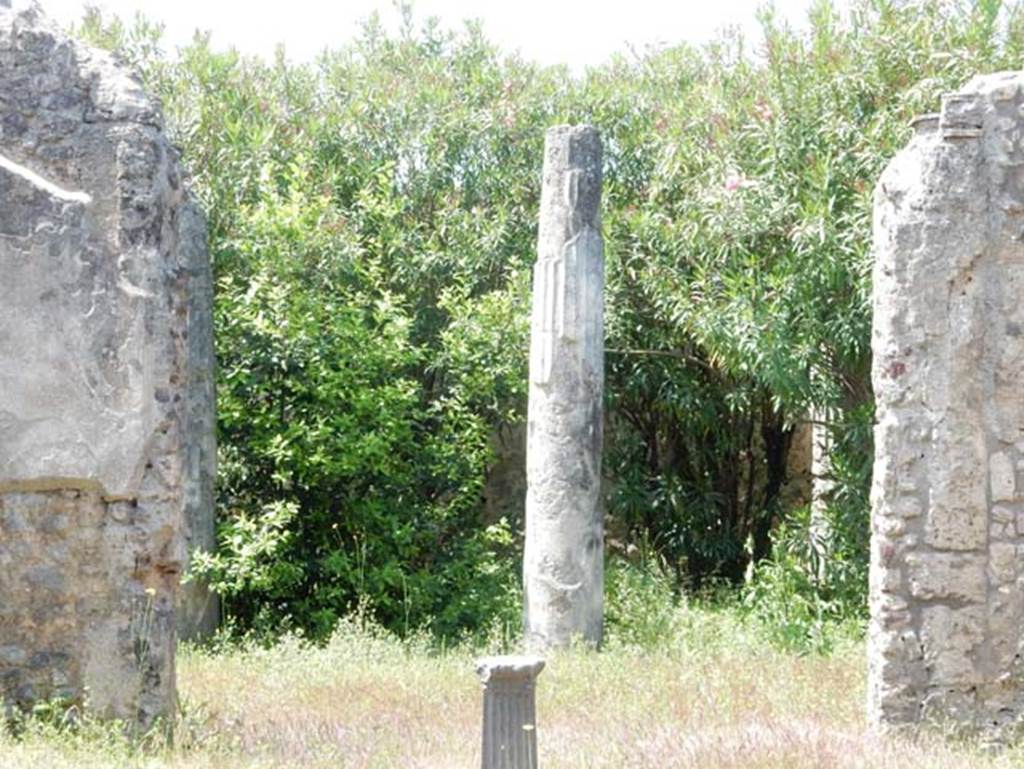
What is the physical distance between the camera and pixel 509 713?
707 cm

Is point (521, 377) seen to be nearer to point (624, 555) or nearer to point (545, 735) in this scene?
point (624, 555)

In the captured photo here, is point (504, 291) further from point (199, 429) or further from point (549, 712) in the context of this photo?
point (549, 712)

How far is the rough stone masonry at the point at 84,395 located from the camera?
292 inches

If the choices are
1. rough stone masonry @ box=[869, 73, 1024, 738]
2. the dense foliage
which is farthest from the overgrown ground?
the dense foliage

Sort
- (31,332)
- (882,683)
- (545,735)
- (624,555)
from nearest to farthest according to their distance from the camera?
(31,332) < (882,683) < (545,735) < (624,555)

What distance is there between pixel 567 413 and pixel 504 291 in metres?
2.89

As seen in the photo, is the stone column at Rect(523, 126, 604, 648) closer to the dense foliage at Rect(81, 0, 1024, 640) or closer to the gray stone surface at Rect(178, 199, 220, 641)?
the dense foliage at Rect(81, 0, 1024, 640)

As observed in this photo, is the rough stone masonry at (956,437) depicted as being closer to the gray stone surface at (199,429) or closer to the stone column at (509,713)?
the stone column at (509,713)

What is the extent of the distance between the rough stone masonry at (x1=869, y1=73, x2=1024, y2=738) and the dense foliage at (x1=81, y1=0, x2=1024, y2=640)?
460 cm

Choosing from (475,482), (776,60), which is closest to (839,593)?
(475,482)

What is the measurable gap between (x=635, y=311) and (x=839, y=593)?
335cm

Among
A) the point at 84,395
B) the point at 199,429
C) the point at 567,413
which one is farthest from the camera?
the point at 199,429

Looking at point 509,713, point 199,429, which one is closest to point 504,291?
point 199,429

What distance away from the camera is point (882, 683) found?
7980 mm
